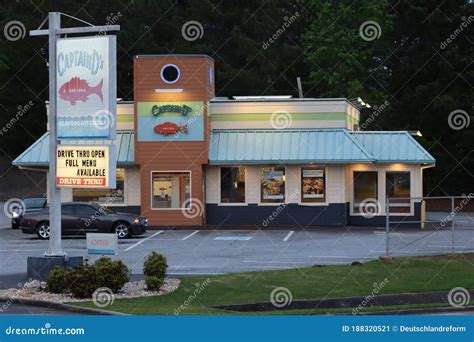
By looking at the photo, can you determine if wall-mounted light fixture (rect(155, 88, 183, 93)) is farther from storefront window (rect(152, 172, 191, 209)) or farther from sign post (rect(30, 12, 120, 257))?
sign post (rect(30, 12, 120, 257))

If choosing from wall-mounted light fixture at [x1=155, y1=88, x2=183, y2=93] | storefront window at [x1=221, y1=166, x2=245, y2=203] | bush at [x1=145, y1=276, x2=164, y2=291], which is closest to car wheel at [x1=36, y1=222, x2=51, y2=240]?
wall-mounted light fixture at [x1=155, y1=88, x2=183, y2=93]

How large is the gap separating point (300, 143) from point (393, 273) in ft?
60.9

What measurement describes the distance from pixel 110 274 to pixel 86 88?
4.45m

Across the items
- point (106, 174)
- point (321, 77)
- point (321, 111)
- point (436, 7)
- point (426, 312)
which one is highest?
point (436, 7)

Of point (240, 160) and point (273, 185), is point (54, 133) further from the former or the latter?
point (273, 185)

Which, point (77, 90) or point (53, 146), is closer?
point (77, 90)

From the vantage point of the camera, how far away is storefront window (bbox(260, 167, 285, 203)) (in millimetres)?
42500

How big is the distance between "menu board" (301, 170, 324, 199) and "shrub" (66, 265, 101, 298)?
22907mm

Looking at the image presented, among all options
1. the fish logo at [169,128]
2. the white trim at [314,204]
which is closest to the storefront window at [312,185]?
the white trim at [314,204]

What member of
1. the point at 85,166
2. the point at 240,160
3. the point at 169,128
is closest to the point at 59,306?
the point at 85,166

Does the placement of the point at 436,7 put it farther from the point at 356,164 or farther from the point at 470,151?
the point at 356,164

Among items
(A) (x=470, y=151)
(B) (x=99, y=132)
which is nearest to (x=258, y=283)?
(B) (x=99, y=132)

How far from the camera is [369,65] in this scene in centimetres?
6831

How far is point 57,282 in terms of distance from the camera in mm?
20406
